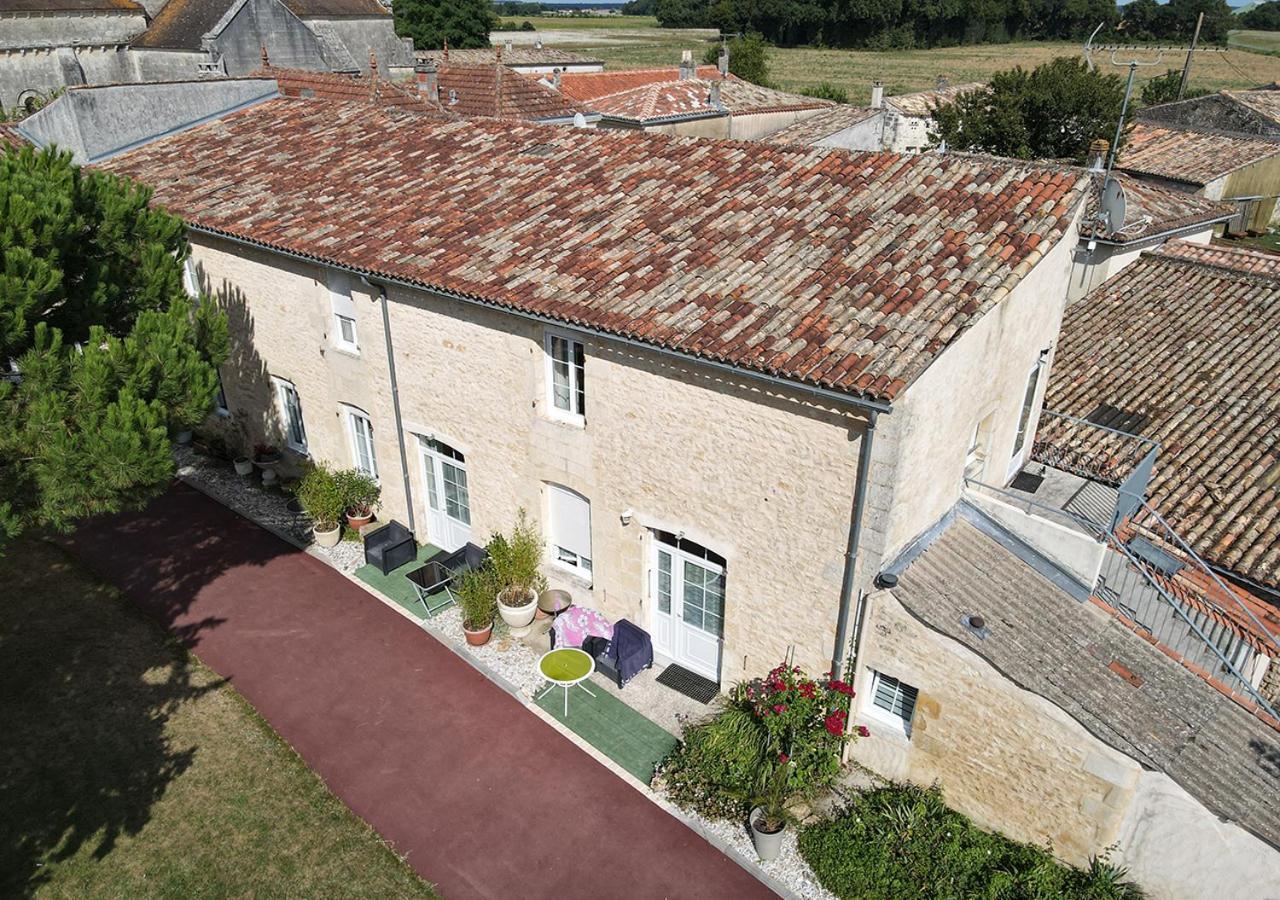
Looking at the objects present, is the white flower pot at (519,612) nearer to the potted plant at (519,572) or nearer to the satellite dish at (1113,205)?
the potted plant at (519,572)

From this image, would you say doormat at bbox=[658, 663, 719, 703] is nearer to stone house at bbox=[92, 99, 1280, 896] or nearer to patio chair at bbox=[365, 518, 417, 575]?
stone house at bbox=[92, 99, 1280, 896]

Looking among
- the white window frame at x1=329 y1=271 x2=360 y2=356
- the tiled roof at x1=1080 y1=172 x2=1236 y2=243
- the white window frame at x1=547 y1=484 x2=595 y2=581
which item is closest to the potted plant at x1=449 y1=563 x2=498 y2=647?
the white window frame at x1=547 y1=484 x2=595 y2=581

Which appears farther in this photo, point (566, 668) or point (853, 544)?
point (566, 668)

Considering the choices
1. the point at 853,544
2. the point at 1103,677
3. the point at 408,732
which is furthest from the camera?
the point at 408,732

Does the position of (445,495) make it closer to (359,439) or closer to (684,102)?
(359,439)

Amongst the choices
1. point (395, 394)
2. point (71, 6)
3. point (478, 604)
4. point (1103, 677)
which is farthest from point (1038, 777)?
point (71, 6)

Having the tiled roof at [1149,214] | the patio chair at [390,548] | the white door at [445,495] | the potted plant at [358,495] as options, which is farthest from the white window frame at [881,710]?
the tiled roof at [1149,214]

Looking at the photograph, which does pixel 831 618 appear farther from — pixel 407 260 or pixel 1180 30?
pixel 1180 30
